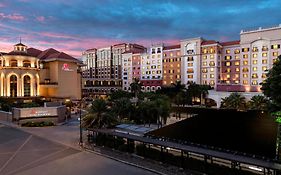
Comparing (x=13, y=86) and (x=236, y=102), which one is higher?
(x=13, y=86)

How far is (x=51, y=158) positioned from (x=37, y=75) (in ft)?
203

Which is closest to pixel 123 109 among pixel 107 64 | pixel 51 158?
pixel 51 158

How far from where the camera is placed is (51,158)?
26531 mm

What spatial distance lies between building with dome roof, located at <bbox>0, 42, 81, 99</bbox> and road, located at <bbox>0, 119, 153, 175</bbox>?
1709 inches

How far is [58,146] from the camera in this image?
104 ft

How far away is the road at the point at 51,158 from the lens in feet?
74.3

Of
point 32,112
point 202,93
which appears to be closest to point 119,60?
point 202,93

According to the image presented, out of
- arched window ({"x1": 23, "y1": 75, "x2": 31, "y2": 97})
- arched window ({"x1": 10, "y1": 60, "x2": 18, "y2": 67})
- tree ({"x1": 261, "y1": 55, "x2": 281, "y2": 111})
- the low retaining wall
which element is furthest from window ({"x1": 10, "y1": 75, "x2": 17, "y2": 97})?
tree ({"x1": 261, "y1": 55, "x2": 281, "y2": 111})

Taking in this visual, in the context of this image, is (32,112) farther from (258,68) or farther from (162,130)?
(258,68)

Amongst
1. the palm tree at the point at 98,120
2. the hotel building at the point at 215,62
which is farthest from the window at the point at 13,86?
the hotel building at the point at 215,62

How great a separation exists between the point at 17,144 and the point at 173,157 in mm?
23175

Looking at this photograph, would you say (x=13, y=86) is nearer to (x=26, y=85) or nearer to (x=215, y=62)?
(x=26, y=85)

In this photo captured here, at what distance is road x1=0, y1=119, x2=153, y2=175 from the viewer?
74.3ft

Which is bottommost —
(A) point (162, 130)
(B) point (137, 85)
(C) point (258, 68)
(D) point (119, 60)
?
(A) point (162, 130)
